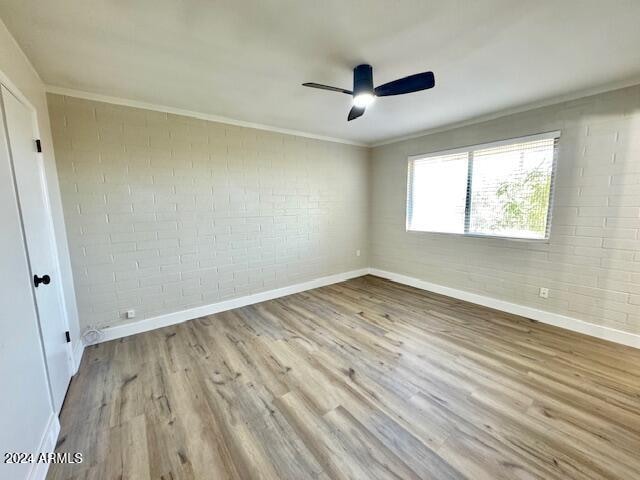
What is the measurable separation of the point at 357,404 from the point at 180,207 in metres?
2.91

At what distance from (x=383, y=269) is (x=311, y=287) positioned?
5.03ft

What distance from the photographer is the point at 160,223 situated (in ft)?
10.2

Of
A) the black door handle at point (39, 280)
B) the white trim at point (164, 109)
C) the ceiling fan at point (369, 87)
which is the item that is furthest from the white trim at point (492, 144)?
the black door handle at point (39, 280)

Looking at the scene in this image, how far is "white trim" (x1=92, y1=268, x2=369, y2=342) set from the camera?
294 cm

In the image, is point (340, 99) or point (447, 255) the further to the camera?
point (447, 255)

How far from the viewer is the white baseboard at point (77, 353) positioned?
2.35 metres

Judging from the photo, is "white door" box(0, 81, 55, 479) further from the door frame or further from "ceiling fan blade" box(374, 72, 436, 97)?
"ceiling fan blade" box(374, 72, 436, 97)

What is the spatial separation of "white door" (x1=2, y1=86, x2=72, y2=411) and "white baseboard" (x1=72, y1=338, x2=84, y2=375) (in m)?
0.14

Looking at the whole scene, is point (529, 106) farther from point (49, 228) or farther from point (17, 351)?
point (49, 228)

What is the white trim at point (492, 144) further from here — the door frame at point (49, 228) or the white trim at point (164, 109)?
the door frame at point (49, 228)

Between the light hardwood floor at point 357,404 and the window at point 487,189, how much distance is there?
130 cm

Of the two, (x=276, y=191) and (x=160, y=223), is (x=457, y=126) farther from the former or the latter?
(x=160, y=223)

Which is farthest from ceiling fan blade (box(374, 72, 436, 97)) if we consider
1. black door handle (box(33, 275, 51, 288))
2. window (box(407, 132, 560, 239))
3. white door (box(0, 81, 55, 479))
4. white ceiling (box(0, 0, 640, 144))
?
black door handle (box(33, 275, 51, 288))

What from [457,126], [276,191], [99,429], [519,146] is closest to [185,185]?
[276,191]
